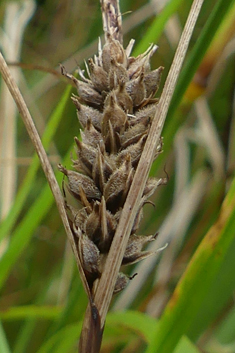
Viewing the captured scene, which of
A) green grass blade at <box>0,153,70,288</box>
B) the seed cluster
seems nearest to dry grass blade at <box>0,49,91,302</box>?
the seed cluster

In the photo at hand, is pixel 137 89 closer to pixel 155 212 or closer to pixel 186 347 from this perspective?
pixel 186 347

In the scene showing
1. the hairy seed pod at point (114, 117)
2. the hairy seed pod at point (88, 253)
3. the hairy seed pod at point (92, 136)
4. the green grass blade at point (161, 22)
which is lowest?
the hairy seed pod at point (88, 253)

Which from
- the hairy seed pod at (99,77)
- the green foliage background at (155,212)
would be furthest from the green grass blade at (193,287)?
the hairy seed pod at (99,77)

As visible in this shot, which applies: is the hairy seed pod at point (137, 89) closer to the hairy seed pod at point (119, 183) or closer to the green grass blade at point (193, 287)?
the hairy seed pod at point (119, 183)

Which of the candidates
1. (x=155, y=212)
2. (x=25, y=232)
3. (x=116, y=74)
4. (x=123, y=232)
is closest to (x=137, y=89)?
(x=116, y=74)

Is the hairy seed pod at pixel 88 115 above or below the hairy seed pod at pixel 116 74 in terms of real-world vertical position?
below

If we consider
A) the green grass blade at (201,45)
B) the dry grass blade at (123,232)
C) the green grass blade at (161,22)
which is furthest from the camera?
the green grass blade at (161,22)
